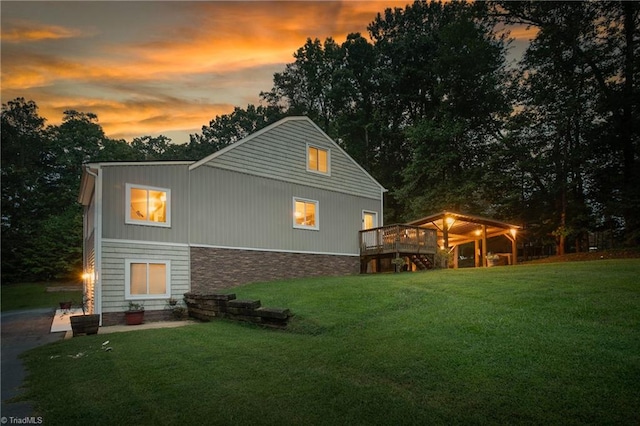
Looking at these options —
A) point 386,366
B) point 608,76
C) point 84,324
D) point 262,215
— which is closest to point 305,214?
point 262,215

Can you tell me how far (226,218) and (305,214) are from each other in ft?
13.2

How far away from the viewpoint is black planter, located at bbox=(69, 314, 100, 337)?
10.9 meters

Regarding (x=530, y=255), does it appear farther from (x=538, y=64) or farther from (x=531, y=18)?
(x=531, y=18)

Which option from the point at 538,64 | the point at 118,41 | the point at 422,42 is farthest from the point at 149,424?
the point at 422,42

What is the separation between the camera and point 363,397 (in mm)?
4801

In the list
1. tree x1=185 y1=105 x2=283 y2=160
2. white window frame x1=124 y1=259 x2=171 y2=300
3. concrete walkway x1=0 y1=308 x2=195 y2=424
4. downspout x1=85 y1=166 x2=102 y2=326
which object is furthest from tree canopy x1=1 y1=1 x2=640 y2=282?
downspout x1=85 y1=166 x2=102 y2=326

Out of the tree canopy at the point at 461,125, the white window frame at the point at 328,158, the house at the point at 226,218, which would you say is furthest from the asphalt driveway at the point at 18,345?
the tree canopy at the point at 461,125

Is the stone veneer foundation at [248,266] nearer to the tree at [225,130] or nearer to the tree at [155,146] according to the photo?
the tree at [225,130]

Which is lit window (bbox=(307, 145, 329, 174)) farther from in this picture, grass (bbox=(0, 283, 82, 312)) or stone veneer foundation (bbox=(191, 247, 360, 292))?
grass (bbox=(0, 283, 82, 312))

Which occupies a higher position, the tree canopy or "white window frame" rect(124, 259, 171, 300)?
the tree canopy

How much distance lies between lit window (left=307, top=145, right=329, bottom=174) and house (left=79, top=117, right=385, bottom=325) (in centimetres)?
5

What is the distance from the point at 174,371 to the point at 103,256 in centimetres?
834

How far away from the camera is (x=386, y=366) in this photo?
580 centimetres

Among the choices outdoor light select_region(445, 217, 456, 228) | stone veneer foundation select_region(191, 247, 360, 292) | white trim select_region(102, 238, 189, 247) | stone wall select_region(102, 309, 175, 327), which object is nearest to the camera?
stone wall select_region(102, 309, 175, 327)
